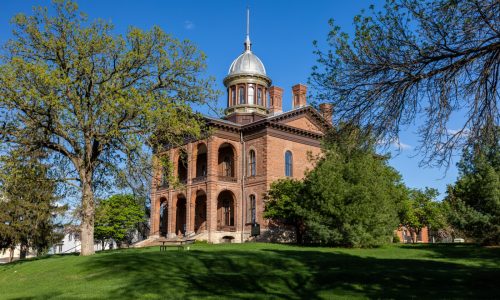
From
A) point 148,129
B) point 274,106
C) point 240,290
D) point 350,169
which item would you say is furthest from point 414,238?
point 240,290

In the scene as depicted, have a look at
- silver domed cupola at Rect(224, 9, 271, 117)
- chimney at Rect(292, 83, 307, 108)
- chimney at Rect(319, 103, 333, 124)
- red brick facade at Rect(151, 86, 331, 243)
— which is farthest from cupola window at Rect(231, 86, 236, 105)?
chimney at Rect(319, 103, 333, 124)

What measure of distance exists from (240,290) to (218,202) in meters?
31.3

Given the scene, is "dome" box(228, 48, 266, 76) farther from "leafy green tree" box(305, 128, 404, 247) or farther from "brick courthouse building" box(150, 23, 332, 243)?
"leafy green tree" box(305, 128, 404, 247)

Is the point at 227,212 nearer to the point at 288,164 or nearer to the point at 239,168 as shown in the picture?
the point at 239,168

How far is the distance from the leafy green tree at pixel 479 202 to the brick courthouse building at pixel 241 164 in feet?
41.3

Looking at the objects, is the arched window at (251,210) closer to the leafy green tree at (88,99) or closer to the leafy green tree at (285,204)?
the leafy green tree at (285,204)

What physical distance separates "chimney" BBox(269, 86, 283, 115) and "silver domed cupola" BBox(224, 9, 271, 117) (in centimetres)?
66

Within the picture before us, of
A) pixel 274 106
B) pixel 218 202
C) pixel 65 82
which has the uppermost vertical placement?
pixel 274 106

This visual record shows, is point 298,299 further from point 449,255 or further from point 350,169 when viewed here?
point 350,169

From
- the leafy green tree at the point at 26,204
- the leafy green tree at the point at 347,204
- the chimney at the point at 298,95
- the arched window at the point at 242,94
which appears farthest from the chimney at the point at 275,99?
the leafy green tree at the point at 26,204

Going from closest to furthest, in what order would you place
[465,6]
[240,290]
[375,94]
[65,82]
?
[465,6], [375,94], [240,290], [65,82]

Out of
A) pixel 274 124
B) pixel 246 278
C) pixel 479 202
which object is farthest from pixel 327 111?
pixel 274 124

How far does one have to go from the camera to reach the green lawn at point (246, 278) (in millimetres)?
14414

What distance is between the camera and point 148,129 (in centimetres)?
2436
